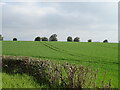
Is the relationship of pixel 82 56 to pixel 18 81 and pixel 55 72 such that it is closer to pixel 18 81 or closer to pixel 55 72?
pixel 55 72

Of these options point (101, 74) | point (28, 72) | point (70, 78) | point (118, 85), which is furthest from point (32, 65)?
point (118, 85)

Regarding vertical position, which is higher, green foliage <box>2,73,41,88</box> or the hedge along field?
the hedge along field

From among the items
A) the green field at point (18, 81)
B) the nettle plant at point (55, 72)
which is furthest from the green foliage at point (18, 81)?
the nettle plant at point (55, 72)

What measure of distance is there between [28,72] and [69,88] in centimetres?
251

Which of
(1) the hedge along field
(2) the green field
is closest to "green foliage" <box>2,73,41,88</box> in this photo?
(2) the green field

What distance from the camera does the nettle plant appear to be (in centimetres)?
578

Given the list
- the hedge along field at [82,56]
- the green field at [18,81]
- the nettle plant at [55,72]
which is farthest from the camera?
the hedge along field at [82,56]

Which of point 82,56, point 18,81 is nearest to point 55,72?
point 18,81

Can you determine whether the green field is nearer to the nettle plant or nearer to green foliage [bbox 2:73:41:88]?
green foliage [bbox 2:73:41:88]

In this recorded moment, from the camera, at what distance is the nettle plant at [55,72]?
5.78m

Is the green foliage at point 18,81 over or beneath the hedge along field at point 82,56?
beneath

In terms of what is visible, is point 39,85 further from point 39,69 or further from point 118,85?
point 118,85

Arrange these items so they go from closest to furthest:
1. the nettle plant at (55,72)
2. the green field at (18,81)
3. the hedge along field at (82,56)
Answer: the nettle plant at (55,72) < the green field at (18,81) < the hedge along field at (82,56)

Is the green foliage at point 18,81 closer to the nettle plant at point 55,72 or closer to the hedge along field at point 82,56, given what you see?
the nettle plant at point 55,72
